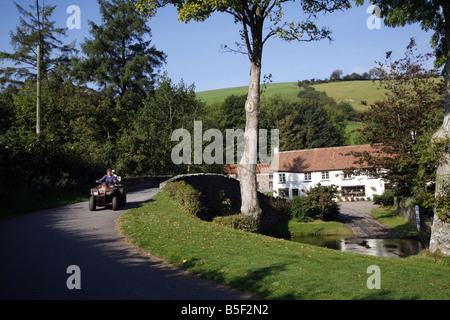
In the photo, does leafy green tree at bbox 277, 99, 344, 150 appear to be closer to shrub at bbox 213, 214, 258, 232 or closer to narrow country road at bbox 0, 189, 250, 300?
shrub at bbox 213, 214, 258, 232

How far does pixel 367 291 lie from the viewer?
6.92 m

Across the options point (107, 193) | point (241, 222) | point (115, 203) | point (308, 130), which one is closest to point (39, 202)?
point (107, 193)

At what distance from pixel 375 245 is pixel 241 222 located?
1189 centimetres

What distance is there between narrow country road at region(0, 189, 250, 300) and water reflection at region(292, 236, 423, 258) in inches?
630

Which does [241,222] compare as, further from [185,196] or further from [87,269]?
[87,269]

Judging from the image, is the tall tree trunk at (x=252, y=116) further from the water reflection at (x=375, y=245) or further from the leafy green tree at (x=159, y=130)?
the leafy green tree at (x=159, y=130)

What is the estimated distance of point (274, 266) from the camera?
8461 mm

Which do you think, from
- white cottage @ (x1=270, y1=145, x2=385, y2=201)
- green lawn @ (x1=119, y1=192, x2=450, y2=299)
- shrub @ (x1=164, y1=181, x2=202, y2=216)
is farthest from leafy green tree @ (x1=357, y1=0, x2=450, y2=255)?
white cottage @ (x1=270, y1=145, x2=385, y2=201)

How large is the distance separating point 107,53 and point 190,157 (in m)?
17.8

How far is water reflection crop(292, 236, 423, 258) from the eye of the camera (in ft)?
71.4

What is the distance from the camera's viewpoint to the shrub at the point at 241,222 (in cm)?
1744

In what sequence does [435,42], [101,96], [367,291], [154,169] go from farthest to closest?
[101,96]
[154,169]
[435,42]
[367,291]
